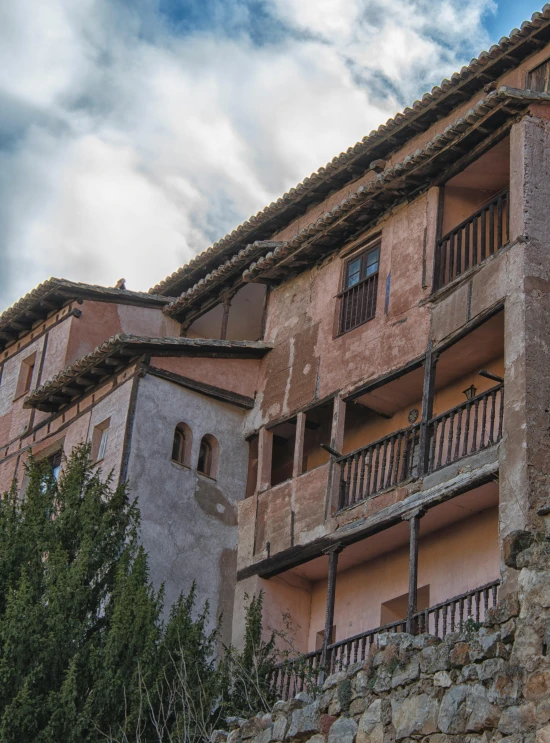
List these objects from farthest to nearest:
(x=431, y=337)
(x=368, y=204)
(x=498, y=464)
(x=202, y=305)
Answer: (x=202, y=305)
(x=368, y=204)
(x=431, y=337)
(x=498, y=464)

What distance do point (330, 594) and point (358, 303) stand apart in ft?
15.6

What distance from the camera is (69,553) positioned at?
778 inches

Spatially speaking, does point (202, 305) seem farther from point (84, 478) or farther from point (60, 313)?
point (84, 478)

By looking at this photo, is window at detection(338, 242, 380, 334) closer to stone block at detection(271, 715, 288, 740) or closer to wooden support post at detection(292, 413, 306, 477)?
wooden support post at detection(292, 413, 306, 477)

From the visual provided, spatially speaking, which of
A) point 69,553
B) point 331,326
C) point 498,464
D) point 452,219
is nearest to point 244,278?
point 331,326

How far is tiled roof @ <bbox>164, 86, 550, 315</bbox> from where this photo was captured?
19281 mm

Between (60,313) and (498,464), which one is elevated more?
(60,313)

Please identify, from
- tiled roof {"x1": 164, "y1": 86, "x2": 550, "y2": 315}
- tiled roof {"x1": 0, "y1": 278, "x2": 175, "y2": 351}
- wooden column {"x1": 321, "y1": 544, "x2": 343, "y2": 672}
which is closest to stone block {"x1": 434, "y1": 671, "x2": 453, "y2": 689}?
wooden column {"x1": 321, "y1": 544, "x2": 343, "y2": 672}

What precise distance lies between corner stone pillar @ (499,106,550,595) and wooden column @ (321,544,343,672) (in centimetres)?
359

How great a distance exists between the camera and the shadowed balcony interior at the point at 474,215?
1959 cm

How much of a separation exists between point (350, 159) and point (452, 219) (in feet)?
13.2

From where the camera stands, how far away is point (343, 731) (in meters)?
13.1

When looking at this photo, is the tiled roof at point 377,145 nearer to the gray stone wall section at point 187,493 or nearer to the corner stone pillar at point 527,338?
the corner stone pillar at point 527,338

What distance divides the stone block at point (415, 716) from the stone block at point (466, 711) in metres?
0.12
